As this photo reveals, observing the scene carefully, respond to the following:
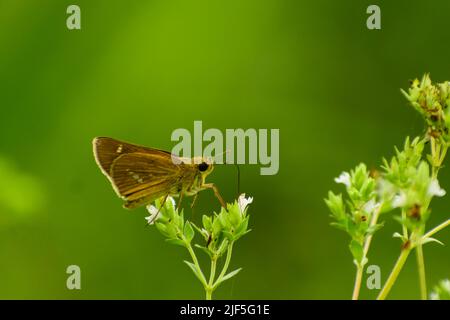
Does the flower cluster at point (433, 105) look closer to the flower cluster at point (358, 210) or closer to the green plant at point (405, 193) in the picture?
the green plant at point (405, 193)

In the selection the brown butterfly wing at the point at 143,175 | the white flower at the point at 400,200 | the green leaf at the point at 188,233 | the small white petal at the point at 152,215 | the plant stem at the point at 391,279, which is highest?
the brown butterfly wing at the point at 143,175

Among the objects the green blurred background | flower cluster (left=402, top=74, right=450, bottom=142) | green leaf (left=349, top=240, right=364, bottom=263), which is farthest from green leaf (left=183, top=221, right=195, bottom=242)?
the green blurred background

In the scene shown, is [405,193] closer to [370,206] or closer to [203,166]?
[370,206]

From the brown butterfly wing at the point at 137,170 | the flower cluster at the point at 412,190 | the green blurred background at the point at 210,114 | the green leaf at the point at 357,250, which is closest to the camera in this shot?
the flower cluster at the point at 412,190

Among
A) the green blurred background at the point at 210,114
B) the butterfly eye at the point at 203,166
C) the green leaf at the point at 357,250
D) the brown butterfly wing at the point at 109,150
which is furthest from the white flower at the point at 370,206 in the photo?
the green blurred background at the point at 210,114

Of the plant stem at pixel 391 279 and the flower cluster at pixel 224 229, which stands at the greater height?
the flower cluster at pixel 224 229

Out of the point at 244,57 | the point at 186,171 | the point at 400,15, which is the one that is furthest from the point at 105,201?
the point at 400,15

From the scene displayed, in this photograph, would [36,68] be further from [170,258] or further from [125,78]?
[170,258]

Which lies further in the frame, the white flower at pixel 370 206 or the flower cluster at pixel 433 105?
the flower cluster at pixel 433 105

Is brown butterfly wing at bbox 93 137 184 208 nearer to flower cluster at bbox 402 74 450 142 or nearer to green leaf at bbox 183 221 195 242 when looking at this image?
green leaf at bbox 183 221 195 242
